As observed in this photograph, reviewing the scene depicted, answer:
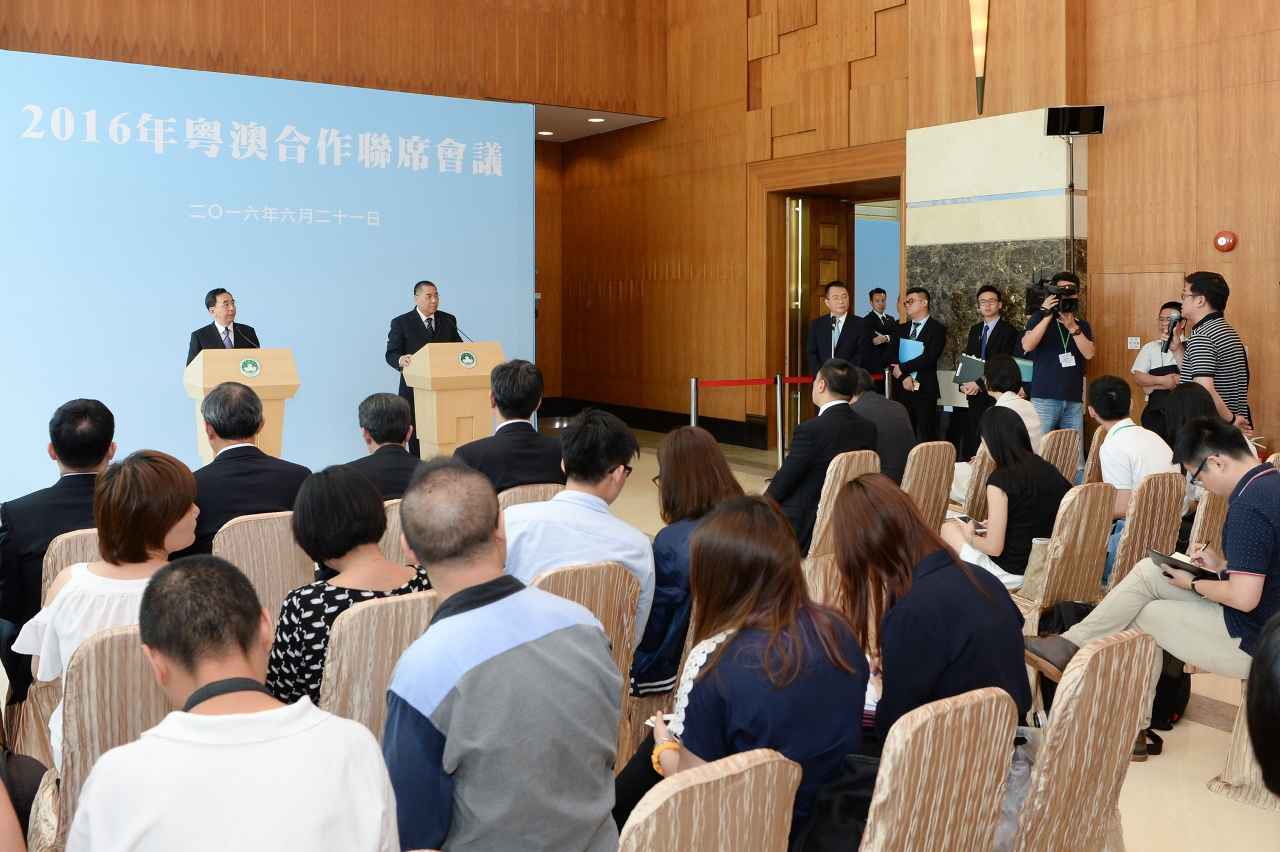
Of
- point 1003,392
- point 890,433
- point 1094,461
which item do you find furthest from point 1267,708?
point 1094,461

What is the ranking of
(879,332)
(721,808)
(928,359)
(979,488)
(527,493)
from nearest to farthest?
(721,808)
(527,493)
(979,488)
(928,359)
(879,332)

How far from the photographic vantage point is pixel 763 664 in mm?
1894

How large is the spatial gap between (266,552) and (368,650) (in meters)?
1.24

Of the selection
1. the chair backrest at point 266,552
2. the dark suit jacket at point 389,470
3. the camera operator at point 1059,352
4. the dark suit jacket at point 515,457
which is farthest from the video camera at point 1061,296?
the chair backrest at point 266,552

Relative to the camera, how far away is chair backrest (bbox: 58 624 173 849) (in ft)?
6.42

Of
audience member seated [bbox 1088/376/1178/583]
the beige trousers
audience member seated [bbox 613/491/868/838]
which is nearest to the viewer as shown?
audience member seated [bbox 613/491/868/838]

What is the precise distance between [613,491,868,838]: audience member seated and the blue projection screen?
711 cm

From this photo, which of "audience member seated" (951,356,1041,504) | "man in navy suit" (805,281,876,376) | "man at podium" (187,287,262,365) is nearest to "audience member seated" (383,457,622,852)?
"audience member seated" (951,356,1041,504)

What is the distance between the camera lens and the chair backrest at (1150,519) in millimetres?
3957

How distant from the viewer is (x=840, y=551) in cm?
246

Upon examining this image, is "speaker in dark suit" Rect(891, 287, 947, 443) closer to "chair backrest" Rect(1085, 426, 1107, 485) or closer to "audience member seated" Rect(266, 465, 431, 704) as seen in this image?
"chair backrest" Rect(1085, 426, 1107, 485)

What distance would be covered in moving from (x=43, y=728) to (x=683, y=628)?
5.92 feet

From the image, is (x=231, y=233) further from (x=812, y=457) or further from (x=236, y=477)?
(x=812, y=457)

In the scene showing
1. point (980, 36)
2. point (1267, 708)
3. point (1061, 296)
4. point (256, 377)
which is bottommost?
point (1267, 708)
